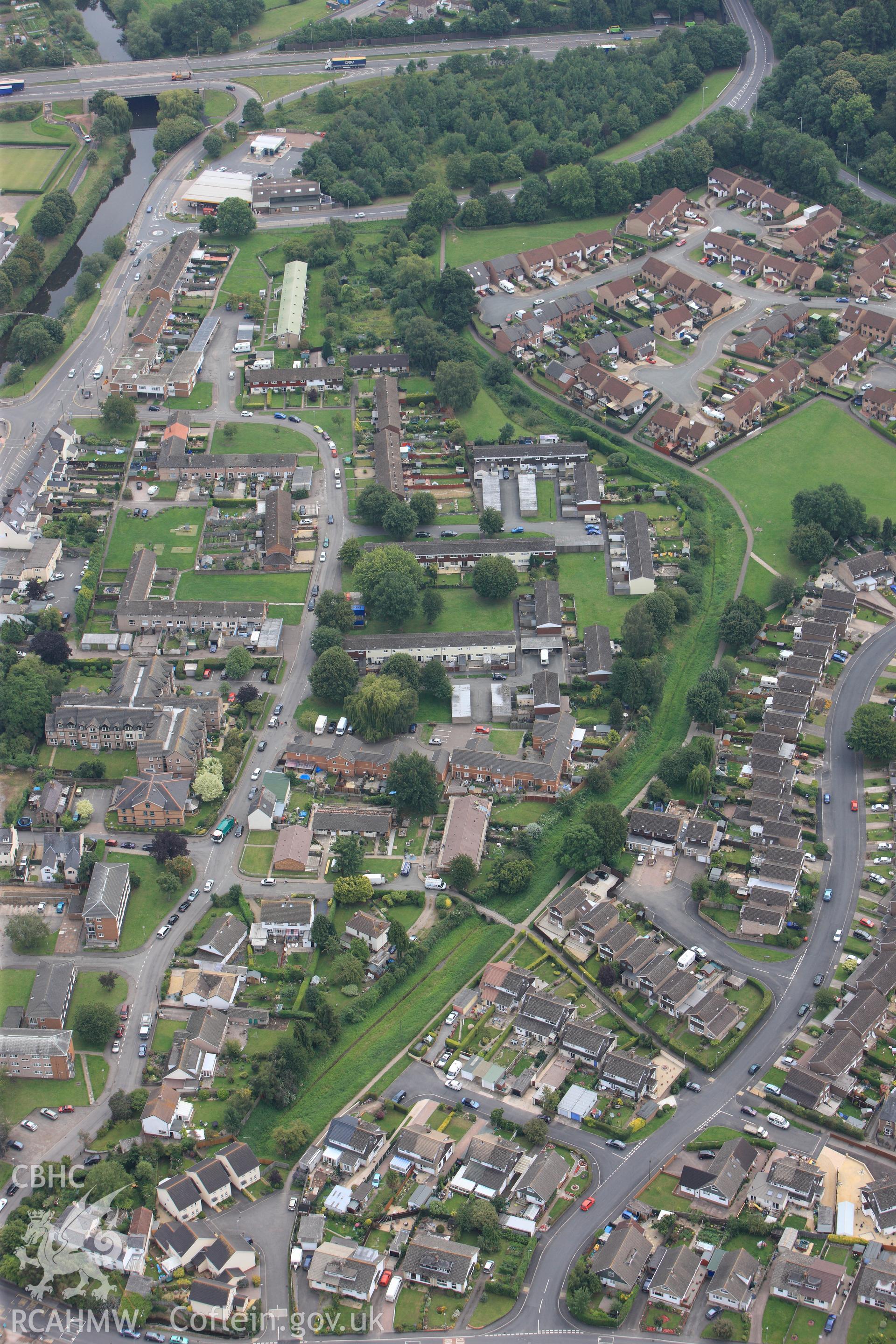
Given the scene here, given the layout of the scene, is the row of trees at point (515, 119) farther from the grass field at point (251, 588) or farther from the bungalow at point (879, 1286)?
the bungalow at point (879, 1286)

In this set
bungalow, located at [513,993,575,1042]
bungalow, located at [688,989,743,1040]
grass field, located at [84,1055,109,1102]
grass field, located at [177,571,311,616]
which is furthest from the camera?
grass field, located at [177,571,311,616]

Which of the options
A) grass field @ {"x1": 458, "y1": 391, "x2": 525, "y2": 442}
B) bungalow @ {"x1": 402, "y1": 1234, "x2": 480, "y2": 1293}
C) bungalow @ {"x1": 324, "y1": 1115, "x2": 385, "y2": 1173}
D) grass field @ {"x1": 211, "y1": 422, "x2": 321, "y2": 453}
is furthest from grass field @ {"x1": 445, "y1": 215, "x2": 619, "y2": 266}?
bungalow @ {"x1": 402, "y1": 1234, "x2": 480, "y2": 1293}

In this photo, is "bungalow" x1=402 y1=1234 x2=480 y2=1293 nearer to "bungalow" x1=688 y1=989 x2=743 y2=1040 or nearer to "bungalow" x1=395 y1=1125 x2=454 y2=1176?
"bungalow" x1=395 y1=1125 x2=454 y2=1176

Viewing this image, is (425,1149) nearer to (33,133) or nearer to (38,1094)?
(38,1094)

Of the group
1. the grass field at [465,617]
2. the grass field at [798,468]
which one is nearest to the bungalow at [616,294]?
the grass field at [798,468]

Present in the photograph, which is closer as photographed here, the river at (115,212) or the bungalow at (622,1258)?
the bungalow at (622,1258)
